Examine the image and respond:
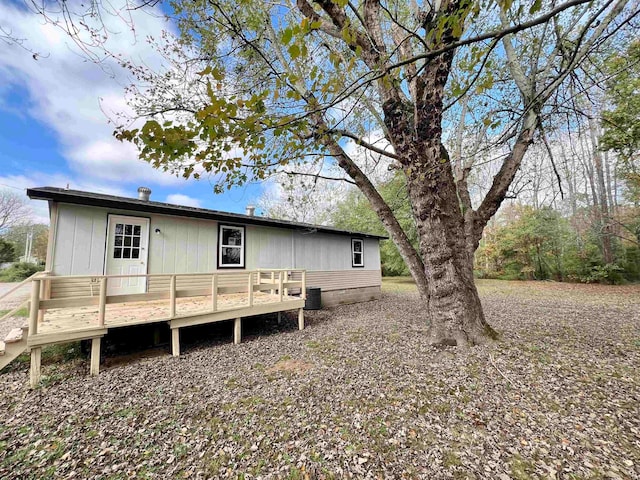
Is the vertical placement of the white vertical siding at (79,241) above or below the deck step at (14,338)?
above

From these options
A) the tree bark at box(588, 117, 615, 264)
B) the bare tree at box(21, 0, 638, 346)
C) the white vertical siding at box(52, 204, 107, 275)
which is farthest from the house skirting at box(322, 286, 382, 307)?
the tree bark at box(588, 117, 615, 264)

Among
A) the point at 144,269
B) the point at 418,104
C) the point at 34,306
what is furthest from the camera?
the point at 144,269

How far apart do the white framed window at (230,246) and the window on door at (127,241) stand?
1.85 m

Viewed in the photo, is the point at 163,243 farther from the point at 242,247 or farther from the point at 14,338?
the point at 14,338

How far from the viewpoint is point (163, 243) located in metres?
6.18

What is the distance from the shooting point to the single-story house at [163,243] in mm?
5090

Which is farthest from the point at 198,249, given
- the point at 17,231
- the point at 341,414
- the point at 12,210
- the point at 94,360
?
the point at 17,231

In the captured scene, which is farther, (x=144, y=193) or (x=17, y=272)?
(x=17, y=272)

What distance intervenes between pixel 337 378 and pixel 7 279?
2236cm

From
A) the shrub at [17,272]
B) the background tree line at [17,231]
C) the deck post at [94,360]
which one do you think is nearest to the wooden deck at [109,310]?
the deck post at [94,360]

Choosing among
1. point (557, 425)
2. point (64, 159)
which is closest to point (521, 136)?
point (557, 425)

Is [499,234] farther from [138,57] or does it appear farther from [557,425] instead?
[138,57]

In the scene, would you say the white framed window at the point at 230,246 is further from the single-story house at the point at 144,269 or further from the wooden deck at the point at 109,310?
the wooden deck at the point at 109,310

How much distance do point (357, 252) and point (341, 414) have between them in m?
8.44
